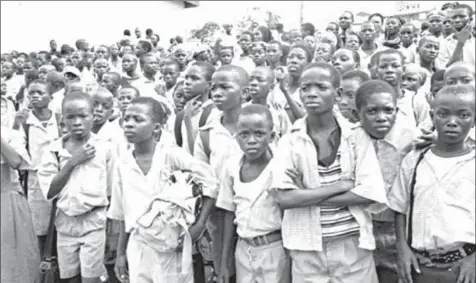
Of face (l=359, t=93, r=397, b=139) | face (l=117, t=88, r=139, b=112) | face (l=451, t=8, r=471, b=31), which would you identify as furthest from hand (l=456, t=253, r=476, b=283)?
face (l=451, t=8, r=471, b=31)

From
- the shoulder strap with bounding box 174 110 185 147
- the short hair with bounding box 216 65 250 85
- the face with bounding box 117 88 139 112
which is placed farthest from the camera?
the face with bounding box 117 88 139 112

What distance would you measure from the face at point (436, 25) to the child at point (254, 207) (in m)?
4.94

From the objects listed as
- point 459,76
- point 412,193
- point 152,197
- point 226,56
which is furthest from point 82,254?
point 226,56

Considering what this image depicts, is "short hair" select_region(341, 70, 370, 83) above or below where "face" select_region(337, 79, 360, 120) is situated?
above

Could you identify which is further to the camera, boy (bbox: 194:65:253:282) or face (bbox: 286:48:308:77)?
face (bbox: 286:48:308:77)

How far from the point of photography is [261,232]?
2633 millimetres

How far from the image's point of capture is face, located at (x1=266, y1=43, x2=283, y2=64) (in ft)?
18.7

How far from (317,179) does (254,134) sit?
17.9 inches

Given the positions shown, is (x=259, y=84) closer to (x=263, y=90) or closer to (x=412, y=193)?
(x=263, y=90)

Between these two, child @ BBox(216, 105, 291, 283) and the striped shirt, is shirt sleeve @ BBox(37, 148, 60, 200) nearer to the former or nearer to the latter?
child @ BBox(216, 105, 291, 283)

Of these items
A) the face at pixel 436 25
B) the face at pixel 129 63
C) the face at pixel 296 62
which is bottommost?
the face at pixel 296 62

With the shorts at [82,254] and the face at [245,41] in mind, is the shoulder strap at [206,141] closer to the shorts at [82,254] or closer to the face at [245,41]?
the shorts at [82,254]

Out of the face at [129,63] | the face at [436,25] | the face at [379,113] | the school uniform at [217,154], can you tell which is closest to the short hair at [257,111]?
the school uniform at [217,154]

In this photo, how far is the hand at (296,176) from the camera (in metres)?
2.45
